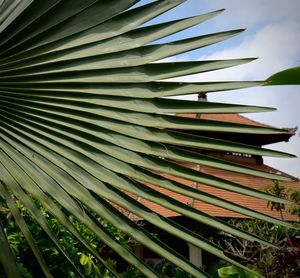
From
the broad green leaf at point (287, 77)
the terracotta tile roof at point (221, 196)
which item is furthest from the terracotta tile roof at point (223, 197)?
the broad green leaf at point (287, 77)

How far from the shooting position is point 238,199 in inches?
408

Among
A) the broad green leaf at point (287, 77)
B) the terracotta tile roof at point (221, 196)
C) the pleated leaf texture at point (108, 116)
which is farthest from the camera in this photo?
the terracotta tile roof at point (221, 196)

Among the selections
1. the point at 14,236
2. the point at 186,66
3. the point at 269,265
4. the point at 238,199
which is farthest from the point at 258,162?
the point at 186,66

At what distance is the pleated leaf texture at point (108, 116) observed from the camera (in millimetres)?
916

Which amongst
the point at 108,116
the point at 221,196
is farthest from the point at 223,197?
the point at 108,116

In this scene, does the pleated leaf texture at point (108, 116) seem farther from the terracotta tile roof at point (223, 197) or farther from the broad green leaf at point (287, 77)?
the terracotta tile roof at point (223, 197)

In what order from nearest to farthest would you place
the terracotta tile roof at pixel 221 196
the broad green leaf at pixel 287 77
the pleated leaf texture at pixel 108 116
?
the pleated leaf texture at pixel 108 116 < the broad green leaf at pixel 287 77 < the terracotta tile roof at pixel 221 196

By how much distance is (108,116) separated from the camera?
1.04 metres

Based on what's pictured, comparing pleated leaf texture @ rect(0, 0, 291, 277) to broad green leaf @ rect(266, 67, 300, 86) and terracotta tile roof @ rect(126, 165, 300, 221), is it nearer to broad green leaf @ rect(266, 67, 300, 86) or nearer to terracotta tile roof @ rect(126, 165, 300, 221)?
broad green leaf @ rect(266, 67, 300, 86)

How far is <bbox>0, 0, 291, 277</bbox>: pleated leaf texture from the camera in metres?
0.92

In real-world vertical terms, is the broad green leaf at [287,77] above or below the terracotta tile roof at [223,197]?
above

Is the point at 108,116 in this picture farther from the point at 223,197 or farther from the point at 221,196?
the point at 223,197

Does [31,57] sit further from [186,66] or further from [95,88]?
[186,66]

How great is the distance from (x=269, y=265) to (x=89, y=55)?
532 centimetres
